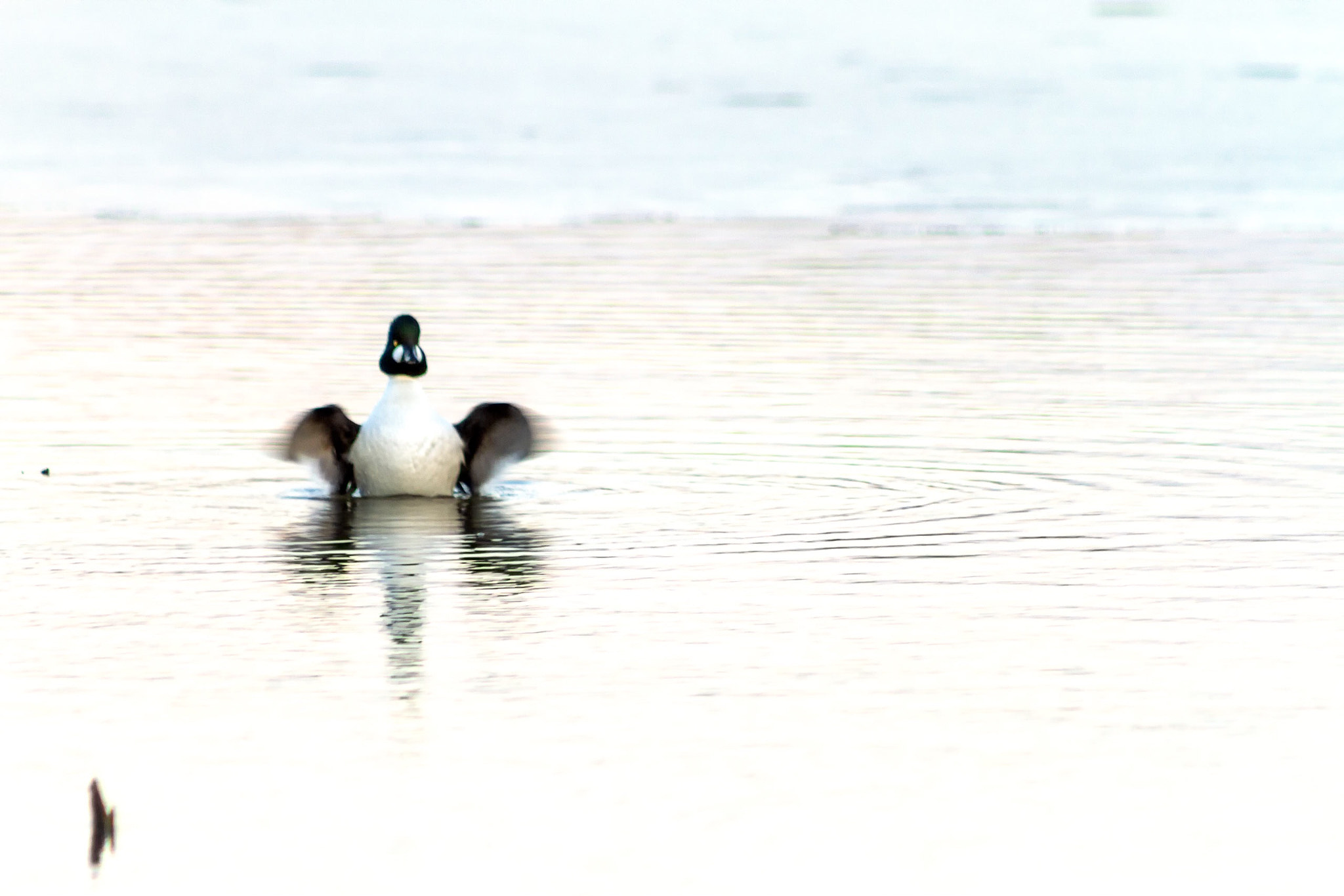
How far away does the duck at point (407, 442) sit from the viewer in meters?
10.8

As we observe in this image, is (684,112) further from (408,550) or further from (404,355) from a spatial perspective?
(408,550)

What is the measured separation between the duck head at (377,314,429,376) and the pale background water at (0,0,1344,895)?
2.12ft

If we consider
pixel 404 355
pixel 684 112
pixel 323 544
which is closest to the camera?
pixel 323 544

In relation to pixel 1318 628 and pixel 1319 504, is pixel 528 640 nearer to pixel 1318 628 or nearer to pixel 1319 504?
pixel 1318 628

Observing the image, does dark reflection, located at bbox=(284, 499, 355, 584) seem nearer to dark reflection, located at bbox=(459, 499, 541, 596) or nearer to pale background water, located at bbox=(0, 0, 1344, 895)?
pale background water, located at bbox=(0, 0, 1344, 895)

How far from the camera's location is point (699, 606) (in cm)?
803

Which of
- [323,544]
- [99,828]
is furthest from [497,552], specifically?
[99,828]

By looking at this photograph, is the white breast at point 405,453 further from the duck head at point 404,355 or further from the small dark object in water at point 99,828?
the small dark object in water at point 99,828

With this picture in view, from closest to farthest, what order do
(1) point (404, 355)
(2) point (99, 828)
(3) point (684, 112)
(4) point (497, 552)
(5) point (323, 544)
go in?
(2) point (99, 828) → (4) point (497, 552) → (5) point (323, 544) → (1) point (404, 355) → (3) point (684, 112)

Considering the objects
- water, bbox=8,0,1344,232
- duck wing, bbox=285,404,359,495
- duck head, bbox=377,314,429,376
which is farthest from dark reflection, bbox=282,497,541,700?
water, bbox=8,0,1344,232

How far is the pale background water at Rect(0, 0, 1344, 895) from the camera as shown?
5711 mm

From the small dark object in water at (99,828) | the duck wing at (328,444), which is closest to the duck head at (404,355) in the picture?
the duck wing at (328,444)

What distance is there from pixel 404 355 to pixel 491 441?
0.55m

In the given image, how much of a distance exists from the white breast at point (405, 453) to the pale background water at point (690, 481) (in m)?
0.19
